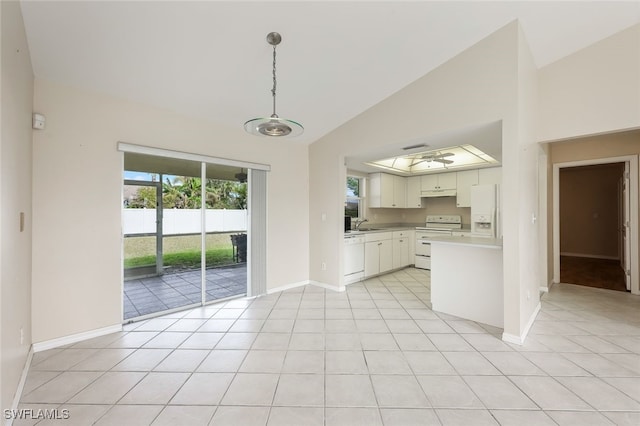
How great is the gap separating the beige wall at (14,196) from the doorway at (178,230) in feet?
2.97

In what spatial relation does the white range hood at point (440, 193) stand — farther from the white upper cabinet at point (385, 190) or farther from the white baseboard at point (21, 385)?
the white baseboard at point (21, 385)

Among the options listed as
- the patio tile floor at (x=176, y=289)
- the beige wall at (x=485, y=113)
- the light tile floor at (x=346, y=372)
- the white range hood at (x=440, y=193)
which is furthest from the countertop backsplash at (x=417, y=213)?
the patio tile floor at (x=176, y=289)

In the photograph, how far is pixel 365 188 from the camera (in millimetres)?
6145

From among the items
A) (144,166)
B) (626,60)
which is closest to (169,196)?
(144,166)

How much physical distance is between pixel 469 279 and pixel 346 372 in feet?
6.55

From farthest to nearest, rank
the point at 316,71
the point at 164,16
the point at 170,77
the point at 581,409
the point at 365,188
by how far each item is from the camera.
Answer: the point at 365,188
the point at 316,71
the point at 170,77
the point at 164,16
the point at 581,409

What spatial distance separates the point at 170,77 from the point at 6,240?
6.62ft

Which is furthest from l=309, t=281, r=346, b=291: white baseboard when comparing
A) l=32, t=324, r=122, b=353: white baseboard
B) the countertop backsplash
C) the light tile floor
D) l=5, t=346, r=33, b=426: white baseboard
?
l=5, t=346, r=33, b=426: white baseboard

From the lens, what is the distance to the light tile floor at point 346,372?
66.1 inches

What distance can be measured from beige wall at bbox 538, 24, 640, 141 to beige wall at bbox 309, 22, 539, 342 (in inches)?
17.5

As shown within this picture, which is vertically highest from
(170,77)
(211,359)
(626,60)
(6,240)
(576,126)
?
(626,60)

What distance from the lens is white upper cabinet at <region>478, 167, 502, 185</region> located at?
208 inches

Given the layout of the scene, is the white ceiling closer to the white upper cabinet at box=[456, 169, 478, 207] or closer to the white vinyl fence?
the white vinyl fence

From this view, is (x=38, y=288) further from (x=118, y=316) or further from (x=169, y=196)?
(x=169, y=196)
